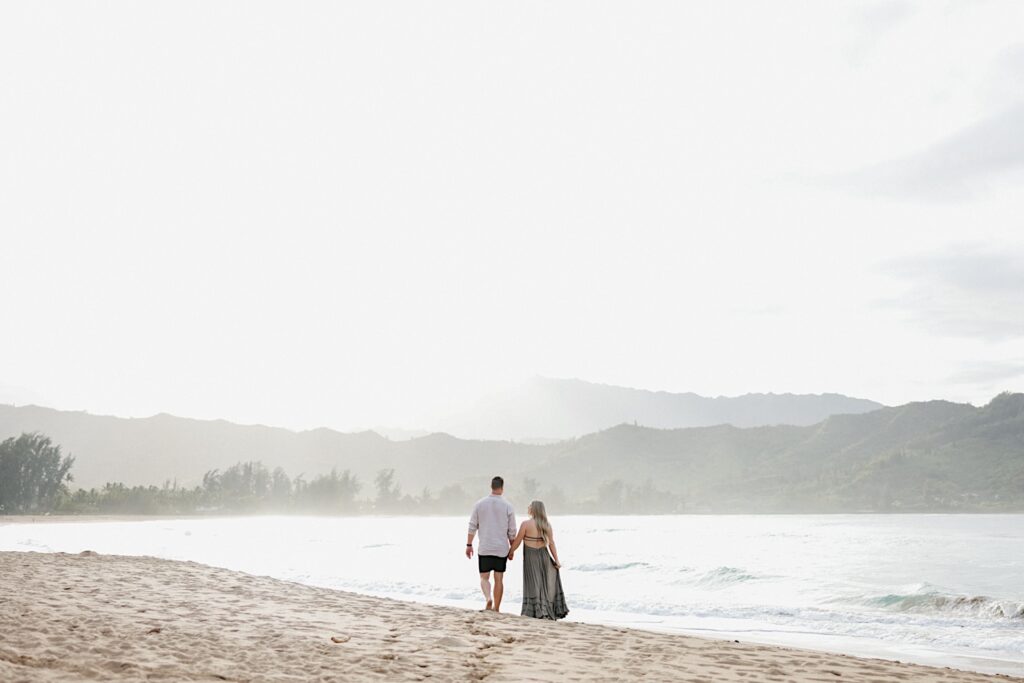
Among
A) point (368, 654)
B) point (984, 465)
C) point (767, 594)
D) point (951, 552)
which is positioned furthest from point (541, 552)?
point (984, 465)

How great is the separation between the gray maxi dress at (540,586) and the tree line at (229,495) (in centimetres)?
10475

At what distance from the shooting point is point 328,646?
8.80 metres

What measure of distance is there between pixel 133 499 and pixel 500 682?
12597 cm

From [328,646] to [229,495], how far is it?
15125 centimetres

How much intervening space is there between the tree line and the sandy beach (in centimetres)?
10276

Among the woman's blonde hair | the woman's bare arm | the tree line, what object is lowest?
the tree line

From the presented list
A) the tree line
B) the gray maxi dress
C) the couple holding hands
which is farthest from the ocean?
the tree line

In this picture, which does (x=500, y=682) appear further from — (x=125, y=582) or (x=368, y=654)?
(x=125, y=582)

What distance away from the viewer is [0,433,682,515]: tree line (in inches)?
3991

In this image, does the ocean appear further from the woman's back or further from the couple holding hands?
the woman's back

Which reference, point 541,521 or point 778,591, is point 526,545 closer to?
point 541,521

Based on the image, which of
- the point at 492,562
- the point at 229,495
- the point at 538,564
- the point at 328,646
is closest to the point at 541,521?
the point at 538,564

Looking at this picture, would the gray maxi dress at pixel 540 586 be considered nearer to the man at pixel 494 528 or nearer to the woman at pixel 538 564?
the woman at pixel 538 564

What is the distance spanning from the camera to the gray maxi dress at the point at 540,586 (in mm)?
12398
